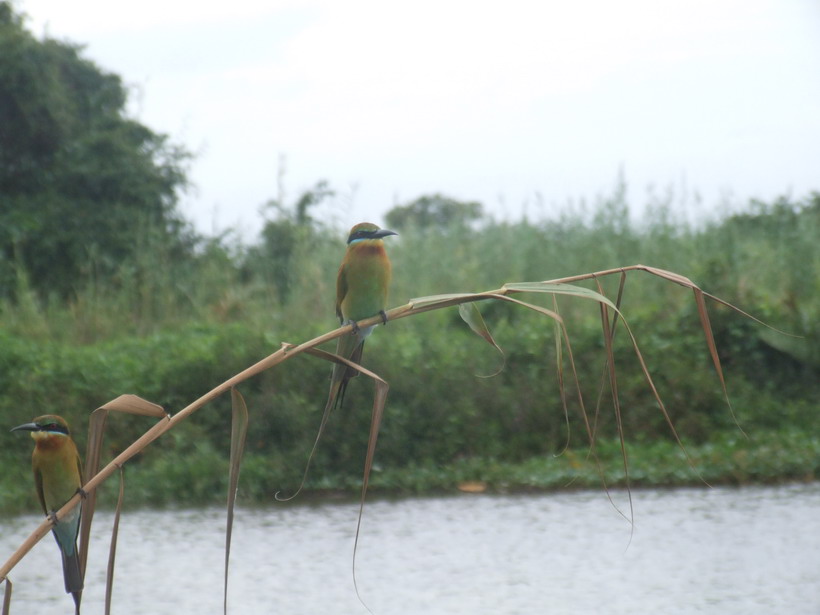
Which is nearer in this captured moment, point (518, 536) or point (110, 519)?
point (518, 536)

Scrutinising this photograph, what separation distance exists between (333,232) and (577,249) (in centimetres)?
231

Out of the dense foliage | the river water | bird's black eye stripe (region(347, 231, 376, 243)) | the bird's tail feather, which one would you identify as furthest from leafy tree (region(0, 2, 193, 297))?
the bird's tail feather

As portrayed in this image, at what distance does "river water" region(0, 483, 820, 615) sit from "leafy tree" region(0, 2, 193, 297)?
640 centimetres

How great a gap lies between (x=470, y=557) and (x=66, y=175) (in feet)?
29.7

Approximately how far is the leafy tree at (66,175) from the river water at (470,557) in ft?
21.0

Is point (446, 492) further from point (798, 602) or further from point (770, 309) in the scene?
point (770, 309)

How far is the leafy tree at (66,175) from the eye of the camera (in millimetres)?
11414

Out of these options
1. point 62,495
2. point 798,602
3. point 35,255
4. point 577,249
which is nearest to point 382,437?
point 798,602

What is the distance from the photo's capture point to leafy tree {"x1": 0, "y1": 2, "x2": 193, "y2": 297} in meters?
11.4

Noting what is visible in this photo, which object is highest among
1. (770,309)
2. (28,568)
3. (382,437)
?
(770,309)

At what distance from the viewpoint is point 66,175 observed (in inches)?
473

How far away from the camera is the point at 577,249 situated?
357 inches

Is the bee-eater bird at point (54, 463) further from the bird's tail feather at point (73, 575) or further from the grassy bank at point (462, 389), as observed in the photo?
the grassy bank at point (462, 389)

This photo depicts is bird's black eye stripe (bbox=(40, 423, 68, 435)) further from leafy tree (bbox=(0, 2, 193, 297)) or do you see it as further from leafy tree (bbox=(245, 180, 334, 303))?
leafy tree (bbox=(0, 2, 193, 297))
